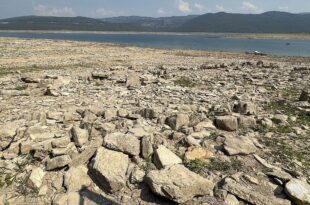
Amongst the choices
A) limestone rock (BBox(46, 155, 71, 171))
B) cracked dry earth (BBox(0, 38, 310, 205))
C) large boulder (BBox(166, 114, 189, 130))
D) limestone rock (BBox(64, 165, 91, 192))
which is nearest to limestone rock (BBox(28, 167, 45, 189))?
cracked dry earth (BBox(0, 38, 310, 205))

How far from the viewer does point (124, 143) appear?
9.58 metres

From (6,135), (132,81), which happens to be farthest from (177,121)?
(132,81)

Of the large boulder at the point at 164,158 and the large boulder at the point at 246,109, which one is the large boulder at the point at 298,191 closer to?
the large boulder at the point at 164,158

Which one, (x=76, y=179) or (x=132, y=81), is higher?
(x=76, y=179)

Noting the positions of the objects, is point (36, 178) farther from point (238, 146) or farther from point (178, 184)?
point (238, 146)

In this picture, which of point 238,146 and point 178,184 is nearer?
point 178,184

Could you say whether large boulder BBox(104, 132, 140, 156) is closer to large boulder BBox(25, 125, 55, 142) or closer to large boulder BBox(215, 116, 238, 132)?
large boulder BBox(25, 125, 55, 142)

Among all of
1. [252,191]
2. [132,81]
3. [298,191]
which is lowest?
[132,81]

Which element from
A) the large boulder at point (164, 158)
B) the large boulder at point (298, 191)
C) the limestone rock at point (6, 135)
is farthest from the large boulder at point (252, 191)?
the limestone rock at point (6, 135)

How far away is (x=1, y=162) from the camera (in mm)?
9438

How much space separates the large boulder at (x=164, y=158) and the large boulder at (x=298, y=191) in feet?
9.11

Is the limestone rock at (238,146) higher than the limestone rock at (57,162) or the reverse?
higher

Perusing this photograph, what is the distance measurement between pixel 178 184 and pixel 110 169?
1778mm

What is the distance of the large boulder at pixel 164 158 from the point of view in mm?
9164
